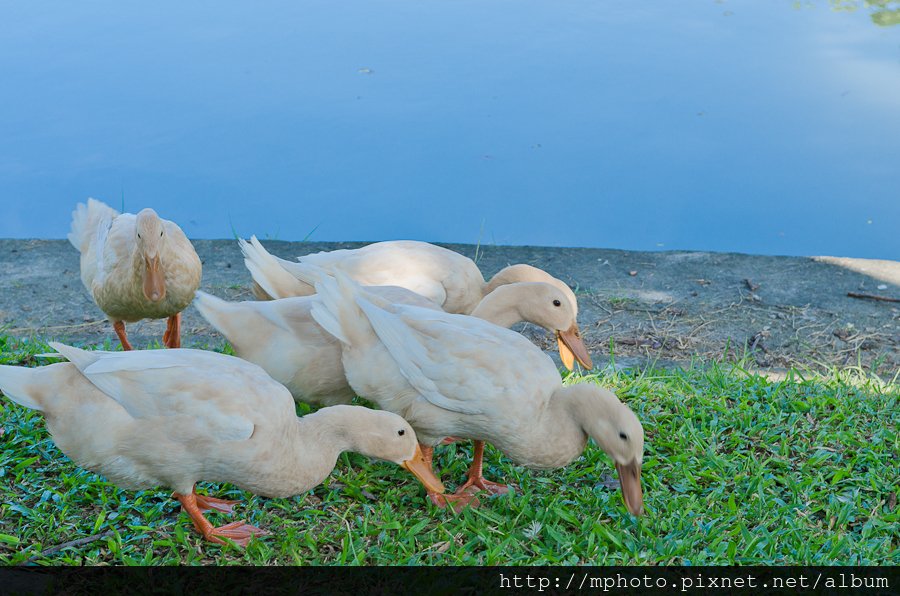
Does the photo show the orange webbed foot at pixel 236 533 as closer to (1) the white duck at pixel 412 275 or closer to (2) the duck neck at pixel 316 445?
(2) the duck neck at pixel 316 445

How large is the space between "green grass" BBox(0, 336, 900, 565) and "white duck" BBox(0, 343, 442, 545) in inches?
9.2

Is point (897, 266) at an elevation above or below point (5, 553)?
below

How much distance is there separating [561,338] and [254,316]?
142 cm

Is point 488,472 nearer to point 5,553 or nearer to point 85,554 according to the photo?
point 85,554

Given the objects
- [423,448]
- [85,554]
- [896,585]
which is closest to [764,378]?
[896,585]

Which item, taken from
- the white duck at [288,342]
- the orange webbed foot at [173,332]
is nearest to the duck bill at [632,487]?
the white duck at [288,342]

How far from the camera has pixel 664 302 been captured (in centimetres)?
569

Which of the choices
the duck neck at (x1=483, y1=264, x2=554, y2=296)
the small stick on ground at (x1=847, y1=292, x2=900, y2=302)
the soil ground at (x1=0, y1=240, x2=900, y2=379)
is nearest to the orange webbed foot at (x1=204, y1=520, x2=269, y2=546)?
the duck neck at (x1=483, y1=264, x2=554, y2=296)

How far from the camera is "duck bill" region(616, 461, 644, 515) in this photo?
10.4 feet

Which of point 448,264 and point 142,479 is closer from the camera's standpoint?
point 142,479

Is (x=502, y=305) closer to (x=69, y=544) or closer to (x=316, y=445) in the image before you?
(x=316, y=445)

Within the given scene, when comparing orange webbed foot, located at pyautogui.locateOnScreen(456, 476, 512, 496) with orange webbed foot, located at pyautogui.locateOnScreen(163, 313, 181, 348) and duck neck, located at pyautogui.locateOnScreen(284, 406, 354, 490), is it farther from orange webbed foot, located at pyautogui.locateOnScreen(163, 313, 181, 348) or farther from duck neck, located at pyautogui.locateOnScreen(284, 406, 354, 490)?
orange webbed foot, located at pyautogui.locateOnScreen(163, 313, 181, 348)

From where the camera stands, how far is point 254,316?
12.1 ft

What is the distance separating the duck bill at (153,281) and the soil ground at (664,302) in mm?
892
